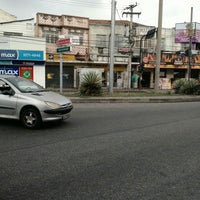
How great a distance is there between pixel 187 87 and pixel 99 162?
1581 cm

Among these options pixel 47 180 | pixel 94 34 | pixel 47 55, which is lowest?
pixel 47 180

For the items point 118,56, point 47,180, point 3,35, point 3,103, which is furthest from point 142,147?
point 118,56

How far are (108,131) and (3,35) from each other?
74.8ft

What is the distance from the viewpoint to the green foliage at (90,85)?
15.3 metres

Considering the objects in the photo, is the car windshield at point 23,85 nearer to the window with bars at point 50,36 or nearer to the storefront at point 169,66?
the window with bars at point 50,36

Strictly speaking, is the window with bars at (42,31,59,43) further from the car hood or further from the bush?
the car hood

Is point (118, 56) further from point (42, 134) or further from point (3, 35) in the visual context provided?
point (42, 134)

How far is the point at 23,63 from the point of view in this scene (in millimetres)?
26094

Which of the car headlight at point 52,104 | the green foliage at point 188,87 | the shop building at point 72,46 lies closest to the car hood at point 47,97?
the car headlight at point 52,104

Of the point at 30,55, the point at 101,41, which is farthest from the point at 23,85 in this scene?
the point at 101,41

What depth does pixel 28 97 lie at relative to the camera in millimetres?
6988

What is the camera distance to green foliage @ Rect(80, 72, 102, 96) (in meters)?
15.3

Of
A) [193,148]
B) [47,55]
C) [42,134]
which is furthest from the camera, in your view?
[47,55]

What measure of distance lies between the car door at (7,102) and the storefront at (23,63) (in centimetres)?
1961
